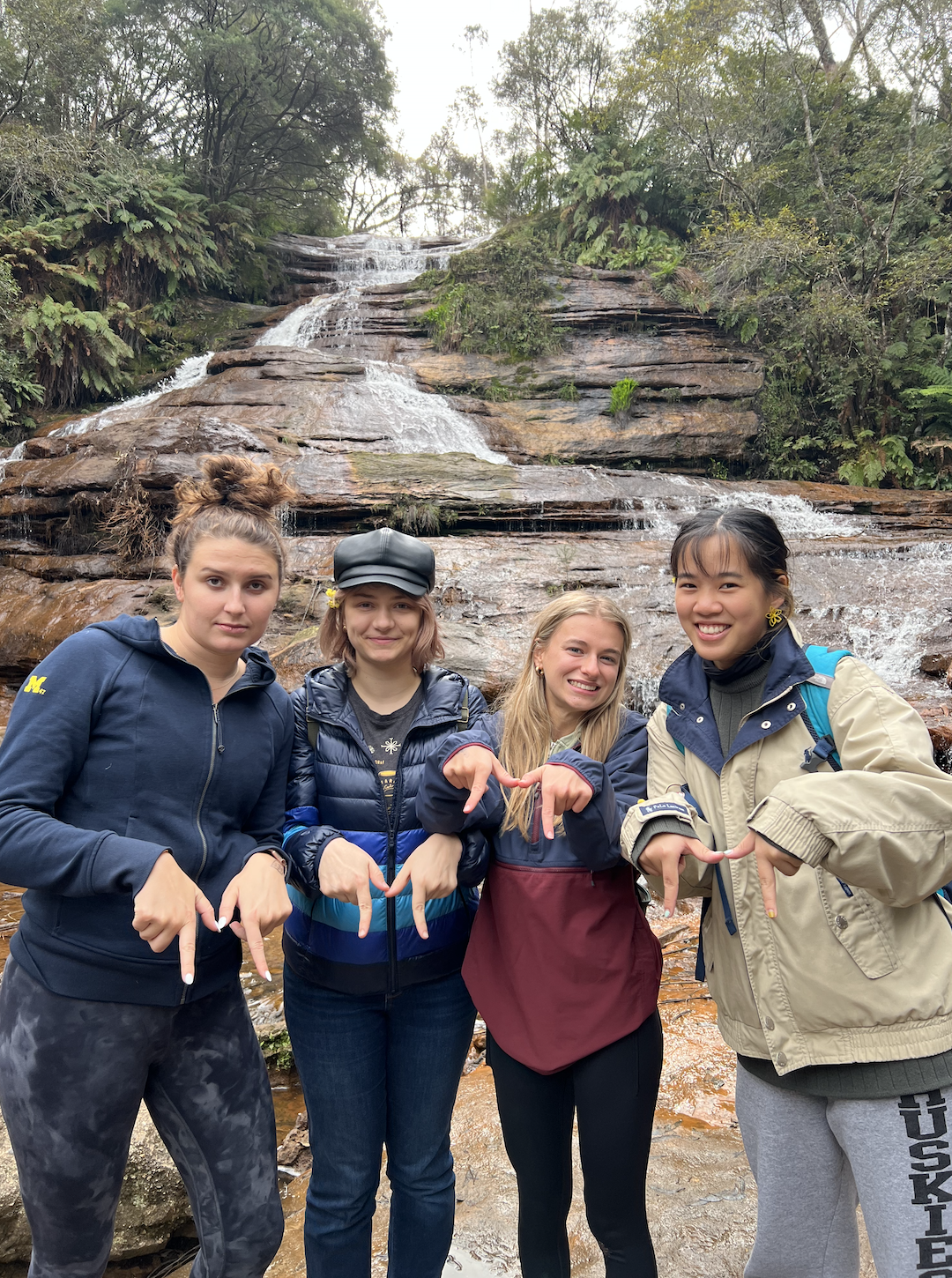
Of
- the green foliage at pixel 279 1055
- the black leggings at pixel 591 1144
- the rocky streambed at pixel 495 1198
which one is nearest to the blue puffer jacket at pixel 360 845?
the black leggings at pixel 591 1144

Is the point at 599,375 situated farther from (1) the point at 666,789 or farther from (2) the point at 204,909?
(2) the point at 204,909

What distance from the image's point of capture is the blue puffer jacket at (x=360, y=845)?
190cm

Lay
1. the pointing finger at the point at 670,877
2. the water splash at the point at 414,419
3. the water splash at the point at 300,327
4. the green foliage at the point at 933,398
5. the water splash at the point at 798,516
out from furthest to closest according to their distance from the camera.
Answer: the water splash at the point at 300,327 → the green foliage at the point at 933,398 → the water splash at the point at 414,419 → the water splash at the point at 798,516 → the pointing finger at the point at 670,877

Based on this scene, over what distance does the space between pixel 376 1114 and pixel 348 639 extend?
4.12 feet

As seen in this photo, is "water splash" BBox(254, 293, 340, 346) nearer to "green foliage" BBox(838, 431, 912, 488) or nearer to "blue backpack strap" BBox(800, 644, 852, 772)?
"green foliage" BBox(838, 431, 912, 488)

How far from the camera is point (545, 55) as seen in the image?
22250mm

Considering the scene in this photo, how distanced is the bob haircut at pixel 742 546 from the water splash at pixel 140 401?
1186 centimetres

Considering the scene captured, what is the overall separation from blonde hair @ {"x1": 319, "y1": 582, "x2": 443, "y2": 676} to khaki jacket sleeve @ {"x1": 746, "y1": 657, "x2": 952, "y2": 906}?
104 cm

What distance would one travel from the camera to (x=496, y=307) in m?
16.8

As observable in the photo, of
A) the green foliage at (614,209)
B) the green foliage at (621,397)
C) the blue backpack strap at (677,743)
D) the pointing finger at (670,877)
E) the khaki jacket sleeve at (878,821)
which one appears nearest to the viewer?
the khaki jacket sleeve at (878,821)

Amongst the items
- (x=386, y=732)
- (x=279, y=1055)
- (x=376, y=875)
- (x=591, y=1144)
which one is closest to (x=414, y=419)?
(x=279, y=1055)

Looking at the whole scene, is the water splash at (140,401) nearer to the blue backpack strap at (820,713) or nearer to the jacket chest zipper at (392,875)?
the jacket chest zipper at (392,875)

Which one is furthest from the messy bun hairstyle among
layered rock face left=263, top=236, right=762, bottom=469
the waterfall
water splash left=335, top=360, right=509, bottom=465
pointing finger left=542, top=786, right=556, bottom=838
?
layered rock face left=263, top=236, right=762, bottom=469

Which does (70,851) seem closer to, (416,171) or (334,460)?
(334,460)
